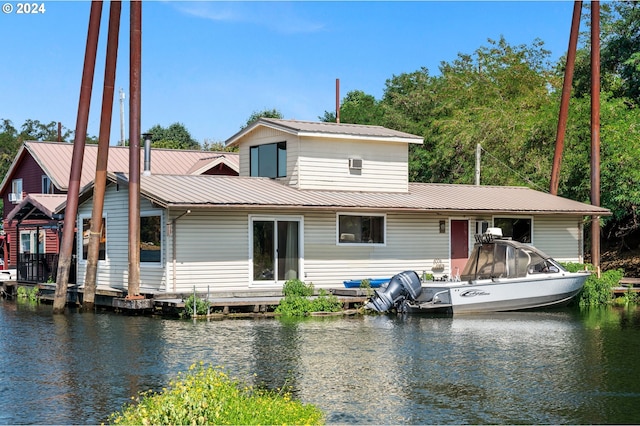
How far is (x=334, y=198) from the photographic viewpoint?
2877 centimetres

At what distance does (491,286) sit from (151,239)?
10090mm

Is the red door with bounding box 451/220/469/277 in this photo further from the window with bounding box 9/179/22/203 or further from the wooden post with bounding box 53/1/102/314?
the window with bounding box 9/179/22/203

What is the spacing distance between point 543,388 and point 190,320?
11589mm

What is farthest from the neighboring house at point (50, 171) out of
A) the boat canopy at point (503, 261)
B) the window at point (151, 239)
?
the boat canopy at point (503, 261)

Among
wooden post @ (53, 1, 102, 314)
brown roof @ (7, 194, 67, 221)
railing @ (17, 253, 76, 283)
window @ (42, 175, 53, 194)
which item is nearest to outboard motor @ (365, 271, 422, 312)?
wooden post @ (53, 1, 102, 314)

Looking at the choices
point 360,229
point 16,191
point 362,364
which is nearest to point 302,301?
point 360,229

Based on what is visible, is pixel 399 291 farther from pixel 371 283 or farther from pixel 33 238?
pixel 33 238

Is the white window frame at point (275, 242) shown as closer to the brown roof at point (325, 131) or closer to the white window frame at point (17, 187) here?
the brown roof at point (325, 131)

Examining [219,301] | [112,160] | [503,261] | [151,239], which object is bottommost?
[219,301]

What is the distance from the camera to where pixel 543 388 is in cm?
1417

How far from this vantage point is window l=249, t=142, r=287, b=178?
101 feet

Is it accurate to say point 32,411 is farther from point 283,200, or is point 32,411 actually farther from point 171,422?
point 283,200

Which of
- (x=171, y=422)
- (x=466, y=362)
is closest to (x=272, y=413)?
(x=171, y=422)

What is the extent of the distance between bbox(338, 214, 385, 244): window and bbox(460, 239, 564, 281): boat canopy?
413 centimetres
